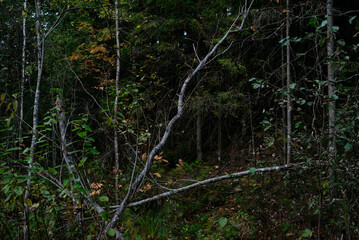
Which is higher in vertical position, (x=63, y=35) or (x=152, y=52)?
(x=63, y=35)

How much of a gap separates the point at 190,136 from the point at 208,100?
2.78 m

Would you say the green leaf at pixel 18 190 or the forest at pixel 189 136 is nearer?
the green leaf at pixel 18 190

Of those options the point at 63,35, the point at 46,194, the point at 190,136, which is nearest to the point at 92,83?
the point at 63,35

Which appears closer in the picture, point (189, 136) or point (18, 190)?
point (18, 190)

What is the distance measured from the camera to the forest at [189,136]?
2496 millimetres

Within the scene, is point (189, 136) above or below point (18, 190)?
below

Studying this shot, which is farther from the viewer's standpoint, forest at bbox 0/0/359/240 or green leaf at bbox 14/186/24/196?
forest at bbox 0/0/359/240

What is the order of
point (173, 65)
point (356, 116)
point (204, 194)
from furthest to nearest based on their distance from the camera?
point (173, 65) < point (204, 194) < point (356, 116)

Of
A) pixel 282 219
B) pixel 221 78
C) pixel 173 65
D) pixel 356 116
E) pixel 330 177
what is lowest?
pixel 282 219

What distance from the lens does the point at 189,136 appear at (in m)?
9.07

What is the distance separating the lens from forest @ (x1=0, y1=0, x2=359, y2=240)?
8.19 ft

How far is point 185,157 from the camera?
9086mm

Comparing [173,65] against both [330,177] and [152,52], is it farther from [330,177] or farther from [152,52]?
[330,177]

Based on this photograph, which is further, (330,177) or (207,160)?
(207,160)
